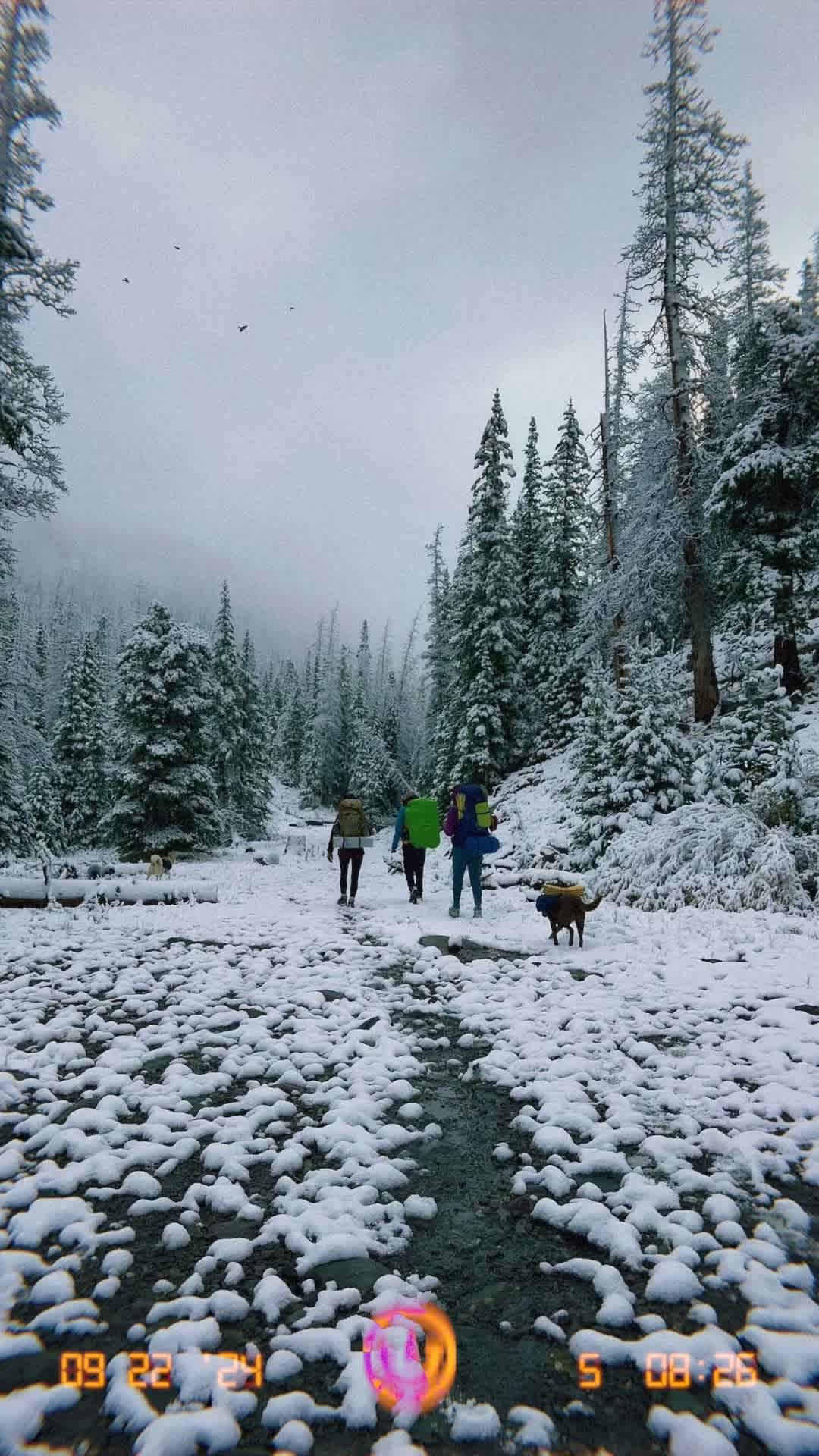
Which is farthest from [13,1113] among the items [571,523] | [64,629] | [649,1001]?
[64,629]

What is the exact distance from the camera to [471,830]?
9.62 m

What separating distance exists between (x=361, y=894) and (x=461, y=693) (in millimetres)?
15971

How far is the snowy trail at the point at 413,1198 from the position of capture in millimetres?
1938

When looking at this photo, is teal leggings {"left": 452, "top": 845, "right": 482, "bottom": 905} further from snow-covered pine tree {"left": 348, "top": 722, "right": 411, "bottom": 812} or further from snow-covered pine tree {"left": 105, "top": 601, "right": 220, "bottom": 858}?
snow-covered pine tree {"left": 348, "top": 722, "right": 411, "bottom": 812}

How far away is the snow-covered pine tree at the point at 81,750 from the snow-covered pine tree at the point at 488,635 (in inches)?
851

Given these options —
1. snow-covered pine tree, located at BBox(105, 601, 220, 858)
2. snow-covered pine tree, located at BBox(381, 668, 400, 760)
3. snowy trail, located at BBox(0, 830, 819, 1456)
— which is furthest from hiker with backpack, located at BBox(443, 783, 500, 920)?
snow-covered pine tree, located at BBox(381, 668, 400, 760)

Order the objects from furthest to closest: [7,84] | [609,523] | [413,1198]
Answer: [609,523], [7,84], [413,1198]

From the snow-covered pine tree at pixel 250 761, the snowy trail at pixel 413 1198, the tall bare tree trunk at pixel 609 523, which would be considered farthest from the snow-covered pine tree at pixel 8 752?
the tall bare tree trunk at pixel 609 523

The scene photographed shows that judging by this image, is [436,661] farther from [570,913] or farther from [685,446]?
[570,913]

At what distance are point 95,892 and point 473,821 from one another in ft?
22.9

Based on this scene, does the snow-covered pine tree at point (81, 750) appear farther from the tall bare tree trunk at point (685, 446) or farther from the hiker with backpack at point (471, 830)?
the tall bare tree trunk at point (685, 446)

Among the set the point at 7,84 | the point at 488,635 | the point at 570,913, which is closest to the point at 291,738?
the point at 488,635

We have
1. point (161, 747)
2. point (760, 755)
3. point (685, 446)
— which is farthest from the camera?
point (161, 747)

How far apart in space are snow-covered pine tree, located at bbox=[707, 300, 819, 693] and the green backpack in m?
10.9
